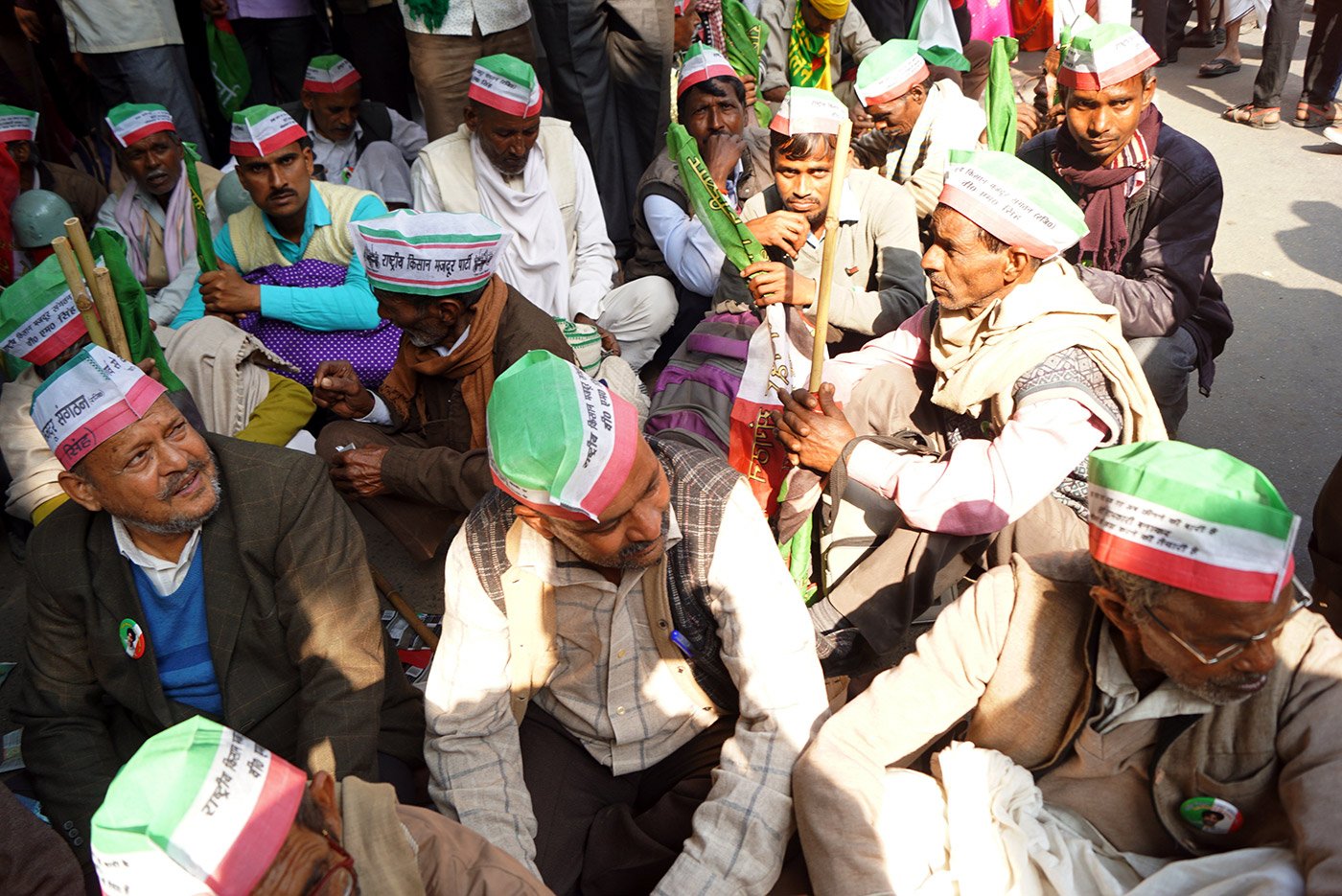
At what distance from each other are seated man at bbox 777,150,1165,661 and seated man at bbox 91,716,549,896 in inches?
59.7

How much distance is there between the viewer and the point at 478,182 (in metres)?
4.64

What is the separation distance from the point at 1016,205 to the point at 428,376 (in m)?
1.94

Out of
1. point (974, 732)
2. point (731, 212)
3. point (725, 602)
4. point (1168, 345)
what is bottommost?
point (1168, 345)

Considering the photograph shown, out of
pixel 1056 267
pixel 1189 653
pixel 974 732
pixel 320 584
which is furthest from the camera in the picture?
pixel 1056 267

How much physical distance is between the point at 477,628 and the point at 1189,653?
1.45 metres

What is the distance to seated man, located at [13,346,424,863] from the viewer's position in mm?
2500

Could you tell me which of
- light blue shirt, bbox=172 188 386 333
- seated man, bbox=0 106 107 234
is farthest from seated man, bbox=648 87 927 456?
seated man, bbox=0 106 107 234

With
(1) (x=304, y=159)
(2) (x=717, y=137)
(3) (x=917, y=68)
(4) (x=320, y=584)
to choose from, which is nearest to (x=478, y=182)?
(1) (x=304, y=159)

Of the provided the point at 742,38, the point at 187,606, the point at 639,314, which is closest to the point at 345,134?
the point at 639,314

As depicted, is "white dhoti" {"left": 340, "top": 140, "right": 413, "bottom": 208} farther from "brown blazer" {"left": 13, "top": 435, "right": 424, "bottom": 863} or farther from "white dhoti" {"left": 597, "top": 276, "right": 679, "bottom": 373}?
"brown blazer" {"left": 13, "top": 435, "right": 424, "bottom": 863}

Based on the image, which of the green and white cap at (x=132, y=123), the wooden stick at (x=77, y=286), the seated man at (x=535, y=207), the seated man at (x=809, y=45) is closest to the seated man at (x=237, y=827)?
the wooden stick at (x=77, y=286)

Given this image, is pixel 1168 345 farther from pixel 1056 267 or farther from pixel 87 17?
pixel 87 17

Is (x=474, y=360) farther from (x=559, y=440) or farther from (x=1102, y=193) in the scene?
(x=1102, y=193)

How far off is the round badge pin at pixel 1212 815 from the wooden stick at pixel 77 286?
2.70 meters
